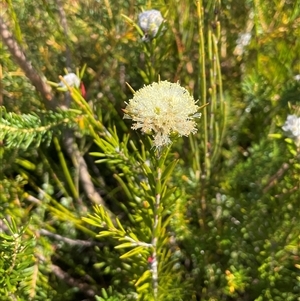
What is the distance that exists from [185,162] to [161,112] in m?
0.63

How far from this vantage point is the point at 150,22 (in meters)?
0.75

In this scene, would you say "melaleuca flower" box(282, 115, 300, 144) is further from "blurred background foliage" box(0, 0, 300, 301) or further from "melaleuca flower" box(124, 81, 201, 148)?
"melaleuca flower" box(124, 81, 201, 148)

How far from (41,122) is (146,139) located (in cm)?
34

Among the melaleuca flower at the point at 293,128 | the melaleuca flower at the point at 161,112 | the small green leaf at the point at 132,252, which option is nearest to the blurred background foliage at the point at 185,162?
the melaleuca flower at the point at 293,128

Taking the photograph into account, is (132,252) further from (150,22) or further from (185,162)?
(185,162)

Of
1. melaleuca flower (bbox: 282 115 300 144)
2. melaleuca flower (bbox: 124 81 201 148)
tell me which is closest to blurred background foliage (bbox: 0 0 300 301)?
melaleuca flower (bbox: 282 115 300 144)

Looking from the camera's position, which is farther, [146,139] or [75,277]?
[75,277]

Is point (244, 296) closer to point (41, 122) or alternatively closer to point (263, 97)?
point (263, 97)

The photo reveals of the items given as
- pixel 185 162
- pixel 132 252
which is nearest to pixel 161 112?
pixel 132 252

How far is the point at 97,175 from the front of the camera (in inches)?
46.3

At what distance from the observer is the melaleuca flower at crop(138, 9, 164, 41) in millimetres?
751

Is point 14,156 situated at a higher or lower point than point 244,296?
higher

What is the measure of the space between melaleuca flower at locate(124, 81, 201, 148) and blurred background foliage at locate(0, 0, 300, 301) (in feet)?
0.89

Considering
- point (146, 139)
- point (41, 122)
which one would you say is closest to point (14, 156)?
point (41, 122)
